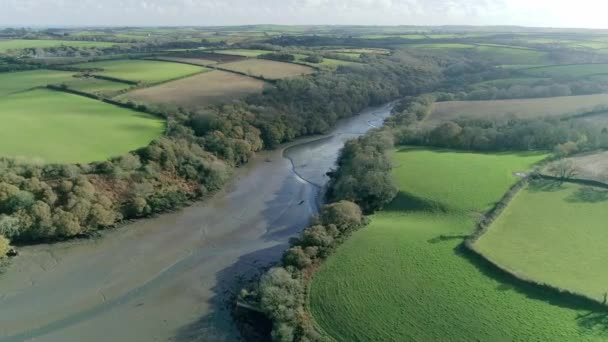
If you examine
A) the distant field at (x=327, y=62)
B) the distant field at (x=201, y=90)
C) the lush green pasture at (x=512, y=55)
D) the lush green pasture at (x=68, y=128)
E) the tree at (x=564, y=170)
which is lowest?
the tree at (x=564, y=170)

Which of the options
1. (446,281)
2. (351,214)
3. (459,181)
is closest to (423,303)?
(446,281)

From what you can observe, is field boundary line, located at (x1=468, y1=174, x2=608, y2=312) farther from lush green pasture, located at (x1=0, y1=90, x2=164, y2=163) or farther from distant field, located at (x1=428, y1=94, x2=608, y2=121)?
lush green pasture, located at (x1=0, y1=90, x2=164, y2=163)

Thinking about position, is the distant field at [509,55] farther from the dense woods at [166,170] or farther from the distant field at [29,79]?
the distant field at [29,79]

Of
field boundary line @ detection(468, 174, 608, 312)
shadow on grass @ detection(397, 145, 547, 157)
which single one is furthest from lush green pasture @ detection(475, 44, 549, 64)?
field boundary line @ detection(468, 174, 608, 312)

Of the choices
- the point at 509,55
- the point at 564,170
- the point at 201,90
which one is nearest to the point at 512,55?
the point at 509,55

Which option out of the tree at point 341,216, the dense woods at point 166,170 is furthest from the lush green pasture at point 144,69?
the tree at point 341,216

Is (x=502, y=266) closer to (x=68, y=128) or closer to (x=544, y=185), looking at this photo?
(x=544, y=185)
